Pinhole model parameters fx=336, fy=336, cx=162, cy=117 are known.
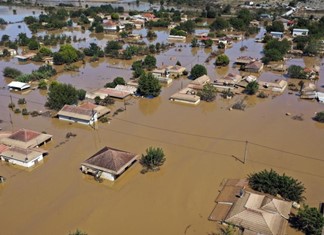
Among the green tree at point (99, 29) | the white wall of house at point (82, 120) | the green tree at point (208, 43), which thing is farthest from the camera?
the green tree at point (99, 29)

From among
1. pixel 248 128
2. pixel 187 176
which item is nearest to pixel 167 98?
pixel 248 128

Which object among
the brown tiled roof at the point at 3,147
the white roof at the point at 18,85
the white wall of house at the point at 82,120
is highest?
the white roof at the point at 18,85

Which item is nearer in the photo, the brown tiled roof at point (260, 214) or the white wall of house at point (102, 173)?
the brown tiled roof at point (260, 214)

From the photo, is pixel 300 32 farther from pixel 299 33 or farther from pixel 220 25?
pixel 220 25

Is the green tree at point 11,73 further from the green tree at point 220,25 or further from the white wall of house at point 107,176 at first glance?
the green tree at point 220,25

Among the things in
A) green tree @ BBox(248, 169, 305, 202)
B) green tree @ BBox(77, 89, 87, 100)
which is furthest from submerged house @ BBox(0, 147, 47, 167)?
green tree @ BBox(248, 169, 305, 202)

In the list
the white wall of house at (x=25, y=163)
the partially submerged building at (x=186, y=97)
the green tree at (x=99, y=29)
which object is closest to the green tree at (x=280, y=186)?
the partially submerged building at (x=186, y=97)

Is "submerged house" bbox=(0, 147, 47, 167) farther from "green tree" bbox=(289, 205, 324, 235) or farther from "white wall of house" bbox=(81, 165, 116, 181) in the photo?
"green tree" bbox=(289, 205, 324, 235)
